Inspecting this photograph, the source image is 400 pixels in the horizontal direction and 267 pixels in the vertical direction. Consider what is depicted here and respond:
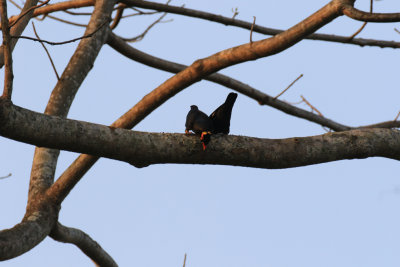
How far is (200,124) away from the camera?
162 inches

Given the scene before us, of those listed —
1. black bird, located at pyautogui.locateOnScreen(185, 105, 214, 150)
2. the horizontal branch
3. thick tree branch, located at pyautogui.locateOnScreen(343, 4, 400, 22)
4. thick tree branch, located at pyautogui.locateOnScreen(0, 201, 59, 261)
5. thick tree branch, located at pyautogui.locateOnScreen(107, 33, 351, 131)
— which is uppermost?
thick tree branch, located at pyautogui.locateOnScreen(107, 33, 351, 131)

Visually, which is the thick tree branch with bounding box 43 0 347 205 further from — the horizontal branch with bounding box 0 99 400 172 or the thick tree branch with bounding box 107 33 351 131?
the thick tree branch with bounding box 107 33 351 131

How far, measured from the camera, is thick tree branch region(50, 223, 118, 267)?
511 cm

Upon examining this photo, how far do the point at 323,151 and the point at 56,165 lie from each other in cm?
291

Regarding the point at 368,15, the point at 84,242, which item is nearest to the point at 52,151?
the point at 84,242

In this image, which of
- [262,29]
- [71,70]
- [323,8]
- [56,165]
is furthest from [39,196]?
[262,29]

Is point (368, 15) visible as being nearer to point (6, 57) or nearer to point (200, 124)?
point (200, 124)

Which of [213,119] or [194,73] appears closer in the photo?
Answer: [213,119]

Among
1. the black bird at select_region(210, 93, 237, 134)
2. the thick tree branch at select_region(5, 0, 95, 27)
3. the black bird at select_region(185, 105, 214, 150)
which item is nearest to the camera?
the black bird at select_region(185, 105, 214, 150)

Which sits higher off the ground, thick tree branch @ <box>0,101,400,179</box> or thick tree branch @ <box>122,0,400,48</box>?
thick tree branch @ <box>122,0,400,48</box>

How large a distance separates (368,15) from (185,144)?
63.8 inches

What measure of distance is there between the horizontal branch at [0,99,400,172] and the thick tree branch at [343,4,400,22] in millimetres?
902

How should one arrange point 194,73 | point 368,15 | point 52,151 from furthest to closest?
point 52,151 < point 194,73 < point 368,15

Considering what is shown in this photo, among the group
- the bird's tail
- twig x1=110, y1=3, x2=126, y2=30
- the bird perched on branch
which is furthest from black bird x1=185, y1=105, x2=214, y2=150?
twig x1=110, y1=3, x2=126, y2=30
